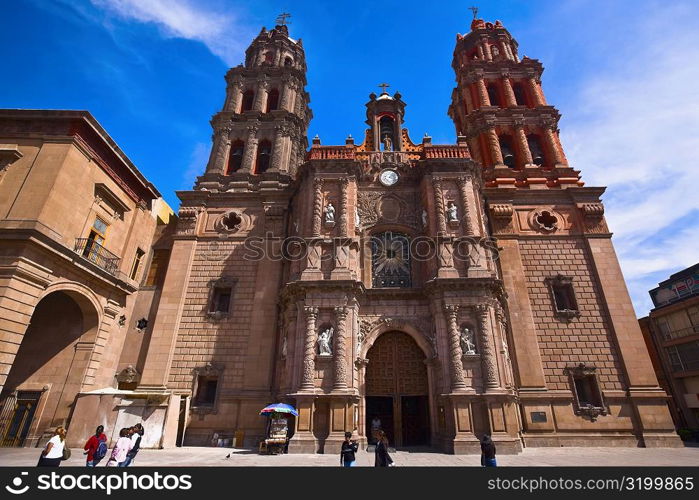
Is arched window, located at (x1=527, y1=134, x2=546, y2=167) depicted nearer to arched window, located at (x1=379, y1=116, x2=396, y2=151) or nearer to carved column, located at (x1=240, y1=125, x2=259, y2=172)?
arched window, located at (x1=379, y1=116, x2=396, y2=151)

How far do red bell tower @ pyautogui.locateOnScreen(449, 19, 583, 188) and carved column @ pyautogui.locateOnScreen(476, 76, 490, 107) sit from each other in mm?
72

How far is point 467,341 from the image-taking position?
752 inches

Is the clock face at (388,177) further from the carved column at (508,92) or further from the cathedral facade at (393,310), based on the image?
the carved column at (508,92)

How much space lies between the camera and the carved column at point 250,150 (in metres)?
28.5

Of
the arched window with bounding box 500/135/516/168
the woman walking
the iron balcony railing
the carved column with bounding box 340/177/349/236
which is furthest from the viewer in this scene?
the arched window with bounding box 500/135/516/168

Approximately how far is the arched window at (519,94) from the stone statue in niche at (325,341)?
87.7ft

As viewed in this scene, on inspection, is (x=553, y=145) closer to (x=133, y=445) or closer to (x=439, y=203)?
(x=439, y=203)

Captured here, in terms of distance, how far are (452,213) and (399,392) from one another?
11.0 metres

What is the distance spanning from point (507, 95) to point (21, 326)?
118 ft

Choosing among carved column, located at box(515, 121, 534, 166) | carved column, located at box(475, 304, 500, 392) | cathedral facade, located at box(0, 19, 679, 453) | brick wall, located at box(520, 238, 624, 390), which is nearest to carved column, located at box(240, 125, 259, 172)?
cathedral facade, located at box(0, 19, 679, 453)

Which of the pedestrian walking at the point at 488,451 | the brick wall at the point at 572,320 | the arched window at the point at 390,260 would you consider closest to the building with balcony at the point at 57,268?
the arched window at the point at 390,260

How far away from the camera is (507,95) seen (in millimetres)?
31391

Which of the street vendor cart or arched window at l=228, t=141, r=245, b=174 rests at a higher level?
arched window at l=228, t=141, r=245, b=174

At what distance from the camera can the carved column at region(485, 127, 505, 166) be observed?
28.1 meters
